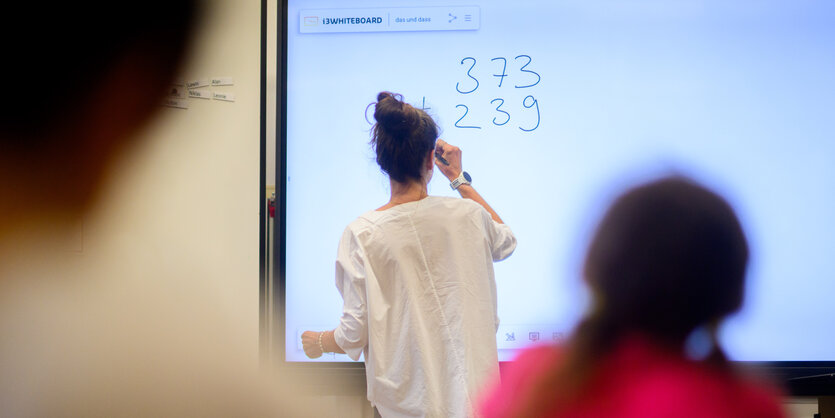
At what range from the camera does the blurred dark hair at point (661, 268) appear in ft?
1.24

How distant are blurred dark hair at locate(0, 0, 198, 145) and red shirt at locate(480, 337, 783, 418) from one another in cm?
41

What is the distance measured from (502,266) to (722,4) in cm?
91

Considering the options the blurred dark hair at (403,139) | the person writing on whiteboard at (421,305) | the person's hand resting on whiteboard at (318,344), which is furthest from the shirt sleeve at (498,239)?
the person's hand resting on whiteboard at (318,344)

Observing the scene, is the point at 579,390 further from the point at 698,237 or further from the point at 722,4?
the point at 722,4

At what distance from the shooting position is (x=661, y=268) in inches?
16.1

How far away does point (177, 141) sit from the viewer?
5.58 ft

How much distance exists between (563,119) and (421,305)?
2.31 ft

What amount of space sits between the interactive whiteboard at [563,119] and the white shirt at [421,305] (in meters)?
0.38

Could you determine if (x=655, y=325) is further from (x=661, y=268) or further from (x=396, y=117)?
(x=396, y=117)

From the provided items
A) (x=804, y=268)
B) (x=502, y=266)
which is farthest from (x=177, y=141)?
(x=804, y=268)

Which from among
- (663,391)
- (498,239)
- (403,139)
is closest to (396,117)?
(403,139)

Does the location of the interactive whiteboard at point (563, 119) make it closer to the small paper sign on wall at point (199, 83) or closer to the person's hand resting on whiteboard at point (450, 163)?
the person's hand resting on whiteboard at point (450, 163)

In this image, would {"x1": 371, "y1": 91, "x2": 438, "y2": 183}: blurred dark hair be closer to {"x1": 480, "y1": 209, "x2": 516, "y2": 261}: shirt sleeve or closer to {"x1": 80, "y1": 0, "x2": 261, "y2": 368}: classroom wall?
{"x1": 480, "y1": 209, "x2": 516, "y2": 261}: shirt sleeve

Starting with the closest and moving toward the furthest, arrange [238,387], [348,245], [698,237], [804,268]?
[698,237] → [348,245] → [804,268] → [238,387]
